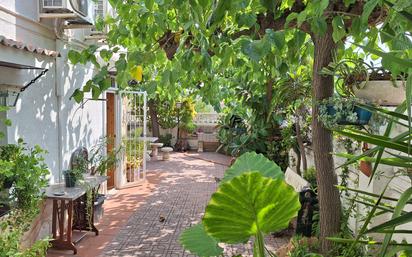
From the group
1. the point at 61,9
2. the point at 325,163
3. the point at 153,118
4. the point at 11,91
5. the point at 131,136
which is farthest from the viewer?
the point at 153,118

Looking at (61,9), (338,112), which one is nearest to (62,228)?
(61,9)

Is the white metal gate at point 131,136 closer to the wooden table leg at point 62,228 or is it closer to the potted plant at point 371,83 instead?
the wooden table leg at point 62,228

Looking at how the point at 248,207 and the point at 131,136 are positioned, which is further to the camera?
the point at 131,136

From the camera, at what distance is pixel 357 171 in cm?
361

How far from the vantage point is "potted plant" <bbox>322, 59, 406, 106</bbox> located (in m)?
2.53

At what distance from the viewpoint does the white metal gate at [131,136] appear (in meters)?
7.12

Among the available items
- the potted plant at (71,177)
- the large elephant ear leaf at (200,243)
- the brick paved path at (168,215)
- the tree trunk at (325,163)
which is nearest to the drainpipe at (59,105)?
the potted plant at (71,177)

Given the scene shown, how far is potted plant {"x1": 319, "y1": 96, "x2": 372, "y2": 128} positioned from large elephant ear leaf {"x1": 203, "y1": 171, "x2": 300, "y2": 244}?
1.65 m

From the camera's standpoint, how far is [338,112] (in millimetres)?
2471

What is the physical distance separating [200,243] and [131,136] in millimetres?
6408

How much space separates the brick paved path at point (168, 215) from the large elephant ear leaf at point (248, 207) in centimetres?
336

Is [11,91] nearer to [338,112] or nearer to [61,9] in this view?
[61,9]

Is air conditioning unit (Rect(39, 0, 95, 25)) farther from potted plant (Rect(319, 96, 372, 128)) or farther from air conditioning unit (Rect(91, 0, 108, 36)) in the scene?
potted plant (Rect(319, 96, 372, 128))

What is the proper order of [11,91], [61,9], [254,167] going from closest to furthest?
[254,167], [11,91], [61,9]
